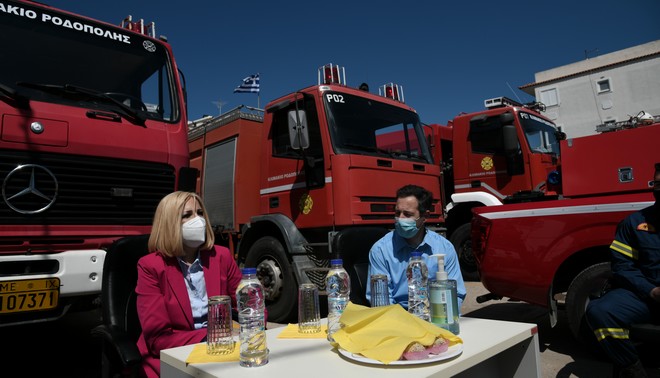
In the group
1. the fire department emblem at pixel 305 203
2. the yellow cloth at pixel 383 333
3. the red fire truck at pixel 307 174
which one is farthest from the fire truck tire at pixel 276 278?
the yellow cloth at pixel 383 333

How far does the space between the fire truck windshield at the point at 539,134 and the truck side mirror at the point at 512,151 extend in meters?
0.27

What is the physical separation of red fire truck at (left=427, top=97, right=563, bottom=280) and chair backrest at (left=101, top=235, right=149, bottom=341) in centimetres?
477

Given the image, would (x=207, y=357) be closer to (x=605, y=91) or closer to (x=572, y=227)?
(x=572, y=227)

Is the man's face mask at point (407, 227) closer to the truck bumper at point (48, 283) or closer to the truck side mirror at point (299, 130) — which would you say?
the truck side mirror at point (299, 130)

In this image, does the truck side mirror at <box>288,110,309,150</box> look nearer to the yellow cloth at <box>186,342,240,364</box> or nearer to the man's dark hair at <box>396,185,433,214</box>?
the man's dark hair at <box>396,185,433,214</box>

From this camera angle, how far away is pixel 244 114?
590 centimetres

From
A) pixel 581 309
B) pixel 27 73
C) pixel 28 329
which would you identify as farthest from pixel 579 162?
pixel 28 329

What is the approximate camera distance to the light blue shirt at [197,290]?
7.47 feet

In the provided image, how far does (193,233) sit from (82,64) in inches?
96.1

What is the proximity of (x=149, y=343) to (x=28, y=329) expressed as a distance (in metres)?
4.45

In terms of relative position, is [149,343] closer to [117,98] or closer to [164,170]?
[164,170]

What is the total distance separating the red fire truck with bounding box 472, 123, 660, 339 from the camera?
134 inches

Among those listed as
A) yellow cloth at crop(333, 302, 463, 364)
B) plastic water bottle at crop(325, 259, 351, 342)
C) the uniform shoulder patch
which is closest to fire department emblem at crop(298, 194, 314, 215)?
plastic water bottle at crop(325, 259, 351, 342)

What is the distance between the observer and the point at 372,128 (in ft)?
17.3
